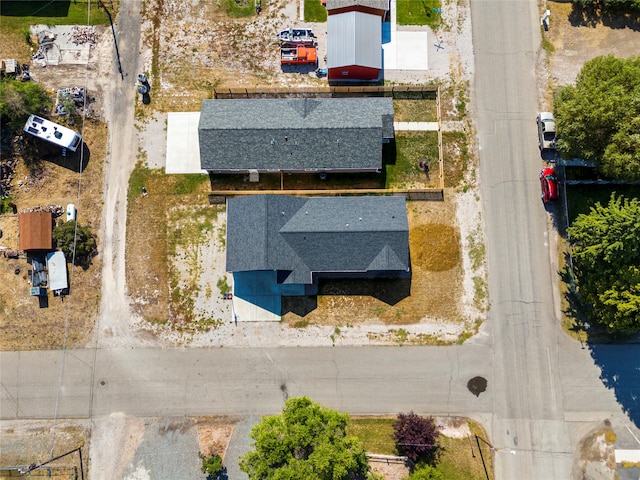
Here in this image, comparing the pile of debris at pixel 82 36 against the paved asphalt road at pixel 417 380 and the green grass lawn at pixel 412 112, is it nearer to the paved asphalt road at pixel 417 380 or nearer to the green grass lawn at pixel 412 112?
the paved asphalt road at pixel 417 380

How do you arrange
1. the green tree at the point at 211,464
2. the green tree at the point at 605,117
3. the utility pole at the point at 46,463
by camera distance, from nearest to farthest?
1. the green tree at the point at 605,117
2. the green tree at the point at 211,464
3. the utility pole at the point at 46,463

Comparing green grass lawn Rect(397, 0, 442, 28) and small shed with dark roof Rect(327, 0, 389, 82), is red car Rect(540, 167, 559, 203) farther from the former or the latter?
small shed with dark roof Rect(327, 0, 389, 82)

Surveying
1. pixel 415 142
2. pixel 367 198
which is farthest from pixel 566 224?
pixel 367 198

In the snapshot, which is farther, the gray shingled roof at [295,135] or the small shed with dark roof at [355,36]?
the small shed with dark roof at [355,36]

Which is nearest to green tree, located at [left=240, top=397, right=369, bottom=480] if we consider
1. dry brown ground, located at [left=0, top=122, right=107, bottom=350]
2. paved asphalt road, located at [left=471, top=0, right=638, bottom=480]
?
paved asphalt road, located at [left=471, top=0, right=638, bottom=480]

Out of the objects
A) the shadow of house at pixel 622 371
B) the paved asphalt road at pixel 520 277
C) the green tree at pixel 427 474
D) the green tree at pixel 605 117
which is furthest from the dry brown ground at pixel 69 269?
the shadow of house at pixel 622 371

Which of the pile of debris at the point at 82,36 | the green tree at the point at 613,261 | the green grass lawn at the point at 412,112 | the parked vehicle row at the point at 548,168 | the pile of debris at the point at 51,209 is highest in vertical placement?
the pile of debris at the point at 82,36

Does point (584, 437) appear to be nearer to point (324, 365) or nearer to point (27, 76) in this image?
point (324, 365)

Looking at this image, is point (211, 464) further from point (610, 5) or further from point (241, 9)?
point (610, 5)
